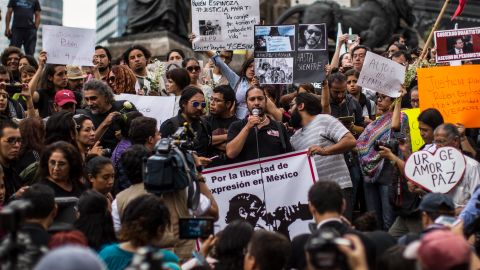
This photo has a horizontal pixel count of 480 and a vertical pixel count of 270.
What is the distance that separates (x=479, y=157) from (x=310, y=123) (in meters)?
1.79

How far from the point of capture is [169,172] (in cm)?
920

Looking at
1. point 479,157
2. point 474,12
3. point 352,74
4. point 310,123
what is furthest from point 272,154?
point 474,12

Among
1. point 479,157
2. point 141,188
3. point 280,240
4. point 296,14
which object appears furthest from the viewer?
point 296,14

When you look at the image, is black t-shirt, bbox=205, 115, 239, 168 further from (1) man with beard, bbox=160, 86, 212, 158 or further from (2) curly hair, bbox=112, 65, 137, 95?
(2) curly hair, bbox=112, 65, 137, 95

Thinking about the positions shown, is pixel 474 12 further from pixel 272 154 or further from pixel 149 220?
pixel 149 220

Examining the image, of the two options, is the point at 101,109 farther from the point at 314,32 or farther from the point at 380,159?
the point at 380,159

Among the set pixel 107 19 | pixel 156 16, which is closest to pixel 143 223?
pixel 156 16

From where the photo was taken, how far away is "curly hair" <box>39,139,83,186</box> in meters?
9.88

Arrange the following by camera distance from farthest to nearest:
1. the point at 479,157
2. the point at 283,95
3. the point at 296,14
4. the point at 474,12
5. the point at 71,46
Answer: the point at 474,12
the point at 296,14
the point at 283,95
the point at 71,46
the point at 479,157

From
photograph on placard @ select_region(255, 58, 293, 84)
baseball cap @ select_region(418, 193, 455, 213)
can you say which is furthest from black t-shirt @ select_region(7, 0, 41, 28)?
baseball cap @ select_region(418, 193, 455, 213)

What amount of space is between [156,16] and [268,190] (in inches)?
396

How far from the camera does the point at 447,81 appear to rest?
1316cm

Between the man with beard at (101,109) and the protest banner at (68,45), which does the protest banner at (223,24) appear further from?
the man with beard at (101,109)

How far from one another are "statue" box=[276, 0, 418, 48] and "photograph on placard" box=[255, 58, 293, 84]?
1365 cm
